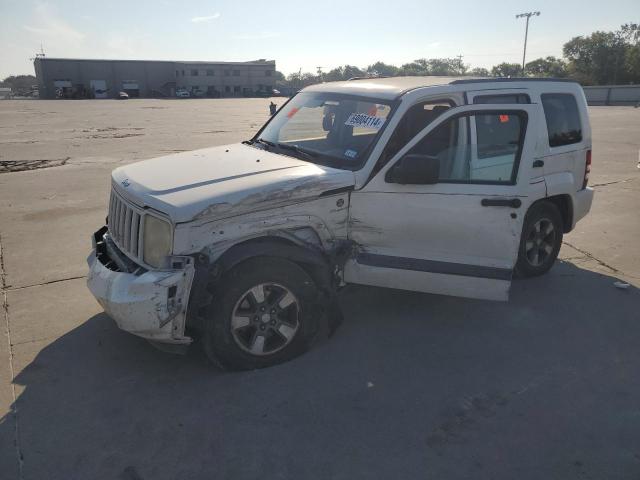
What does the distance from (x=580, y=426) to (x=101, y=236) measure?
3.85 m

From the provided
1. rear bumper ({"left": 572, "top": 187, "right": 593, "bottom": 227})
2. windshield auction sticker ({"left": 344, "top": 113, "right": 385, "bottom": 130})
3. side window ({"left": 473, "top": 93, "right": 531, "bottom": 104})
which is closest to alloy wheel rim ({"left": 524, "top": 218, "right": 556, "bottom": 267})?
rear bumper ({"left": 572, "top": 187, "right": 593, "bottom": 227})

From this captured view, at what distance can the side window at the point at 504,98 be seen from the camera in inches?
172

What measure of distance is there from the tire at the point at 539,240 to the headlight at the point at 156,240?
11.6 feet

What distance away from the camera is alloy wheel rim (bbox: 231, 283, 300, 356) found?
345cm

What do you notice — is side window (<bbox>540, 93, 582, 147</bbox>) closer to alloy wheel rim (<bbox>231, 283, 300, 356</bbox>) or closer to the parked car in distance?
the parked car in distance

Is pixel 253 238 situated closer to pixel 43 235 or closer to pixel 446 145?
pixel 446 145

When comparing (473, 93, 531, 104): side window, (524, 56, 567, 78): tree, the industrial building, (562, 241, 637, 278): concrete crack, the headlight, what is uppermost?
(524, 56, 567, 78): tree

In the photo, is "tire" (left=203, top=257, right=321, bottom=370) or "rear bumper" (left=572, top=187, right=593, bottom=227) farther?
"rear bumper" (left=572, top=187, right=593, bottom=227)

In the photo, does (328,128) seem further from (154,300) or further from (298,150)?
(154,300)

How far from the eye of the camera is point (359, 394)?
331 cm

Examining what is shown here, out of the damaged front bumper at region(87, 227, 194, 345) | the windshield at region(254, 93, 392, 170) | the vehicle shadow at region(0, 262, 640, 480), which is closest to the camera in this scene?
the vehicle shadow at region(0, 262, 640, 480)

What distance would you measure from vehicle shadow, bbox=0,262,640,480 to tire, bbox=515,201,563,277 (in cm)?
90

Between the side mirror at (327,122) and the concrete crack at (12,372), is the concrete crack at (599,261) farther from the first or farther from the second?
the concrete crack at (12,372)

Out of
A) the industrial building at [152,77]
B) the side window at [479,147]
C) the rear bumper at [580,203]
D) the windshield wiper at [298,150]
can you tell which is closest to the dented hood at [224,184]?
the windshield wiper at [298,150]
